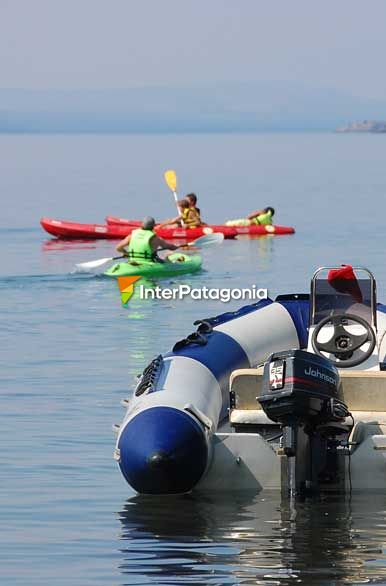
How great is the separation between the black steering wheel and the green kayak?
11.8 metres

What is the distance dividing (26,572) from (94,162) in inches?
3549

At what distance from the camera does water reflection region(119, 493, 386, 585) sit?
28.9 ft

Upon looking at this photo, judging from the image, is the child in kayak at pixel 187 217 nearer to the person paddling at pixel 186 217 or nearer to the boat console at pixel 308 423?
the person paddling at pixel 186 217

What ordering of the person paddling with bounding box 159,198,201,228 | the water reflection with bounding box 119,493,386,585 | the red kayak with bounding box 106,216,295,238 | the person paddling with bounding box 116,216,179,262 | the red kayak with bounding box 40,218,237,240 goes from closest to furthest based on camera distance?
the water reflection with bounding box 119,493,386,585 → the person paddling with bounding box 116,216,179,262 → the person paddling with bounding box 159,198,201,228 → the red kayak with bounding box 40,218,237,240 → the red kayak with bounding box 106,216,295,238

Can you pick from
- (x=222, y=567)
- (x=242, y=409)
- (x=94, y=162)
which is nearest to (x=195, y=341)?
(x=242, y=409)

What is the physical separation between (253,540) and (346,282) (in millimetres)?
3869

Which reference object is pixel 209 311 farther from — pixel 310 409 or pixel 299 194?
pixel 299 194

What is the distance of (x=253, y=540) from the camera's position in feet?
31.3

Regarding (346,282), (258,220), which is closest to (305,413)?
(346,282)

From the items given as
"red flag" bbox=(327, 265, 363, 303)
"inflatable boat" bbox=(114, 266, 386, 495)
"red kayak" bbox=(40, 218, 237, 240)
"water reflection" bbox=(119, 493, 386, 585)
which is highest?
"red kayak" bbox=(40, 218, 237, 240)

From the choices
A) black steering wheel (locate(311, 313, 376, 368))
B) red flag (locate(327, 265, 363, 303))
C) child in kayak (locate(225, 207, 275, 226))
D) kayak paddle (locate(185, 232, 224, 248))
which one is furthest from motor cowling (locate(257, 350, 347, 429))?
child in kayak (locate(225, 207, 275, 226))

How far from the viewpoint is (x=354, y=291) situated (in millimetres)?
13031

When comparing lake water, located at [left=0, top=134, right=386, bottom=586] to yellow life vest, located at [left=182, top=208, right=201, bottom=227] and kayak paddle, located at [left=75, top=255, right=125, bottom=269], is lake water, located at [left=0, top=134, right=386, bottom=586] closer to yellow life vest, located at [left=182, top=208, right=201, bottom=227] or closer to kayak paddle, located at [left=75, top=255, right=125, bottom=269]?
kayak paddle, located at [left=75, top=255, right=125, bottom=269]

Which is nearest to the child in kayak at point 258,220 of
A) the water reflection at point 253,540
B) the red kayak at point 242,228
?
the red kayak at point 242,228
